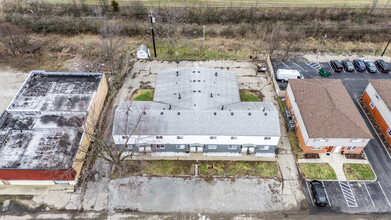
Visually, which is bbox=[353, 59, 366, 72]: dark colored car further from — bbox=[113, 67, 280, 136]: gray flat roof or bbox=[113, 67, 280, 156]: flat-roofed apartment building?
bbox=[113, 67, 280, 156]: flat-roofed apartment building

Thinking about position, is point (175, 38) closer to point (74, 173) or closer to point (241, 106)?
point (241, 106)

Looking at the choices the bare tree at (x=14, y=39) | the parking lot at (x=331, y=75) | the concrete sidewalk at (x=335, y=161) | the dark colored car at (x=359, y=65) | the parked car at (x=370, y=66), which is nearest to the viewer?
the concrete sidewalk at (x=335, y=161)

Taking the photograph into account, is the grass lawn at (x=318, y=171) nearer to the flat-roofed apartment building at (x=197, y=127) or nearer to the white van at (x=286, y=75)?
the flat-roofed apartment building at (x=197, y=127)

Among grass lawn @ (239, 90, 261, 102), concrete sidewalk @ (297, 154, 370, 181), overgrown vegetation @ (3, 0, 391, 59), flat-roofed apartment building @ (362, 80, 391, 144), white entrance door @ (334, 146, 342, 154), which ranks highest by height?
overgrown vegetation @ (3, 0, 391, 59)

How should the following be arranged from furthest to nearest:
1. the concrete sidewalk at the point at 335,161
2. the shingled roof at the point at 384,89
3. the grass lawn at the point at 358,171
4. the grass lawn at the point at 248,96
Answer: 1. the grass lawn at the point at 248,96
2. the shingled roof at the point at 384,89
3. the concrete sidewalk at the point at 335,161
4. the grass lawn at the point at 358,171

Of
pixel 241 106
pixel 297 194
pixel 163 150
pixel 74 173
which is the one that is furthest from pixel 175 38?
pixel 297 194

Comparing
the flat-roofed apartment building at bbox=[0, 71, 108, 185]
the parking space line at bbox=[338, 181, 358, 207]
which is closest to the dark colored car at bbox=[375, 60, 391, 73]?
the parking space line at bbox=[338, 181, 358, 207]

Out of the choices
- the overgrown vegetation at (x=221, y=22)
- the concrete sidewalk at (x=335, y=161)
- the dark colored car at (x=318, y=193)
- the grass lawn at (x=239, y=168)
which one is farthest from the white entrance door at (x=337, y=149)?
the overgrown vegetation at (x=221, y=22)
